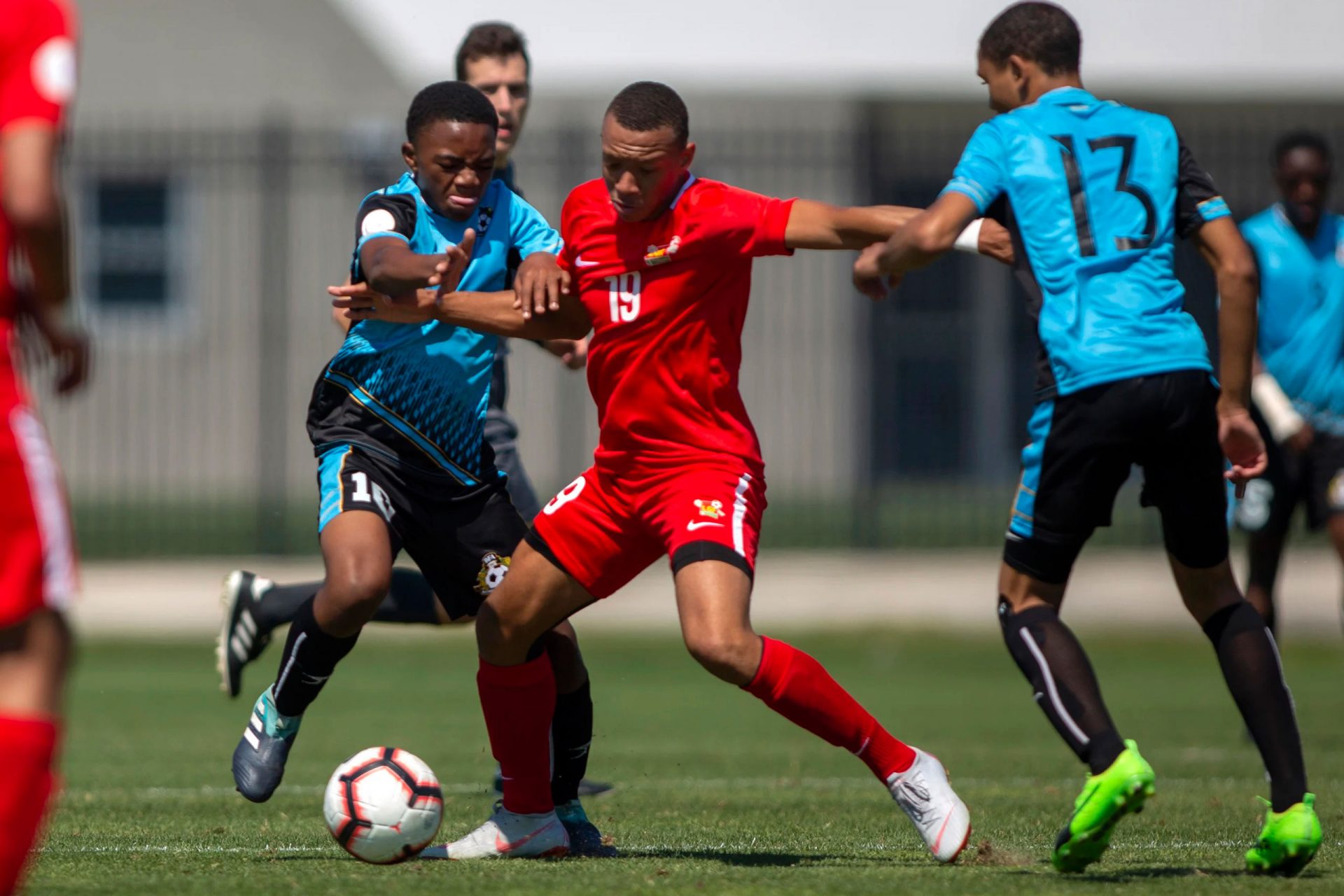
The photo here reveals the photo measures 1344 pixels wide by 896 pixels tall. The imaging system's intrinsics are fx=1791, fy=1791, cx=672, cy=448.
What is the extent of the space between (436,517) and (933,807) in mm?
1836

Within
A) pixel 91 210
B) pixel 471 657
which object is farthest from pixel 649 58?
pixel 471 657

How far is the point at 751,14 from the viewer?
2245cm

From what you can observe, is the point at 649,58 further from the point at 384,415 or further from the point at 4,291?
the point at 4,291

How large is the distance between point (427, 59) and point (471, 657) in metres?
11.0

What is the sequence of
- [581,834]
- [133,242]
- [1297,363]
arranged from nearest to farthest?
[581,834] < [1297,363] < [133,242]

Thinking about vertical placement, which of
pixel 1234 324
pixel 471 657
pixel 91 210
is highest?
pixel 1234 324

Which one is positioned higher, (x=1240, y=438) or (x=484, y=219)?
(x=484, y=219)

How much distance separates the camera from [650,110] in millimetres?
4922

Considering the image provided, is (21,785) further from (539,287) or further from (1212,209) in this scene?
(1212,209)

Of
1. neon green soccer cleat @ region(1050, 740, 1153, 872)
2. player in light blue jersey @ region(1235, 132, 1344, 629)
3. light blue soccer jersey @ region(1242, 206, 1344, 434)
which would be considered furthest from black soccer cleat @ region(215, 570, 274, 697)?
light blue soccer jersey @ region(1242, 206, 1344, 434)

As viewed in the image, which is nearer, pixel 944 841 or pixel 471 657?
pixel 944 841

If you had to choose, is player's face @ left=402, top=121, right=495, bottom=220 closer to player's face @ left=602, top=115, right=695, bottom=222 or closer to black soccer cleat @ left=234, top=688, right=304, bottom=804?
player's face @ left=602, top=115, right=695, bottom=222

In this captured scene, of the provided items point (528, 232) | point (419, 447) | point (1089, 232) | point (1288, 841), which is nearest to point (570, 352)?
point (528, 232)

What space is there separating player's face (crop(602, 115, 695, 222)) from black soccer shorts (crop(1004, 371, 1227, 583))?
1.21 meters
